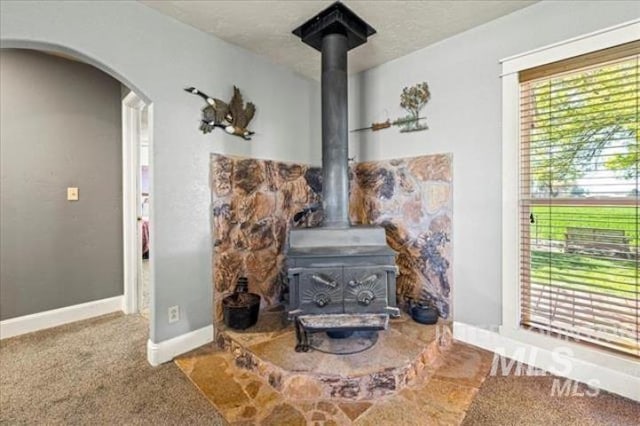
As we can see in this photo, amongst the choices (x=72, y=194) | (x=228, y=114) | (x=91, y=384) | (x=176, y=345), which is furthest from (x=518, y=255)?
(x=72, y=194)

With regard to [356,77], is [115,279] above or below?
below

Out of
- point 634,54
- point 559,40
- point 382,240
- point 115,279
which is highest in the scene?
point 559,40

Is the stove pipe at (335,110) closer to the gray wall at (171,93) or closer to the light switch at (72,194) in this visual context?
the gray wall at (171,93)

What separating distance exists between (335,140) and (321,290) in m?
1.08

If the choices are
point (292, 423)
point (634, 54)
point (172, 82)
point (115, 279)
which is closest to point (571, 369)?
point (292, 423)

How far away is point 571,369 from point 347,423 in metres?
1.47

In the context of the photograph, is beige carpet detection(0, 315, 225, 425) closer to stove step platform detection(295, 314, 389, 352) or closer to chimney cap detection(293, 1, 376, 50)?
stove step platform detection(295, 314, 389, 352)

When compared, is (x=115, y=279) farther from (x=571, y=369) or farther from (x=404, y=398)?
(x=571, y=369)

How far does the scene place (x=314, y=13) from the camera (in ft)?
6.53

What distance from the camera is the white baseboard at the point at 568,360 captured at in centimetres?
165

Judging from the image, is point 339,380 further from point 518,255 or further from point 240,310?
point 518,255

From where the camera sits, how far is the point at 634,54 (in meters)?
1.62

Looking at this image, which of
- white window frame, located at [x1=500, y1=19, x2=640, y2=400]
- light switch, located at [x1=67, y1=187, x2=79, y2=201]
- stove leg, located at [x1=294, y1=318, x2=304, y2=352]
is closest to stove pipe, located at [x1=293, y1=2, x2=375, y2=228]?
stove leg, located at [x1=294, y1=318, x2=304, y2=352]

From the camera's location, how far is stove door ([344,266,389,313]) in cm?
190
